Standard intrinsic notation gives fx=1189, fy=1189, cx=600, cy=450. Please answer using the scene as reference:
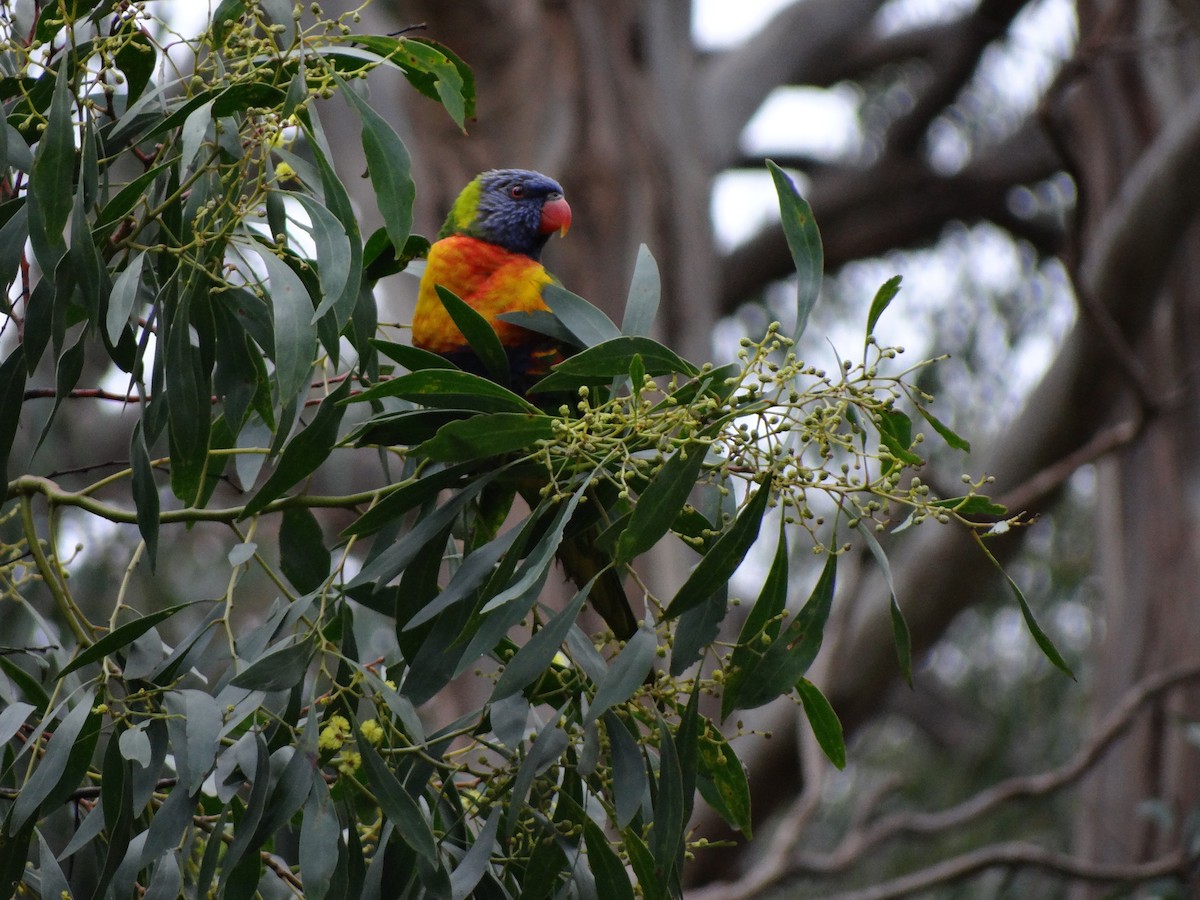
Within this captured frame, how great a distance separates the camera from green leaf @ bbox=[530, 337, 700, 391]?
40.4 inches

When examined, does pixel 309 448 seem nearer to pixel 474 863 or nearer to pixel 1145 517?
pixel 474 863

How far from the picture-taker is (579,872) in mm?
1153

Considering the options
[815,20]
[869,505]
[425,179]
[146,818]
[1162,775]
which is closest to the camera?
[869,505]

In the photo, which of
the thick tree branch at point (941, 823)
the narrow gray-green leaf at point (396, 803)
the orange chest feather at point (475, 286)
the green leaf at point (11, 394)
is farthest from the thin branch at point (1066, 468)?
the green leaf at point (11, 394)

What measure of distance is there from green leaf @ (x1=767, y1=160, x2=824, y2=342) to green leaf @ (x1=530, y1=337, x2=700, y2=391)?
12cm

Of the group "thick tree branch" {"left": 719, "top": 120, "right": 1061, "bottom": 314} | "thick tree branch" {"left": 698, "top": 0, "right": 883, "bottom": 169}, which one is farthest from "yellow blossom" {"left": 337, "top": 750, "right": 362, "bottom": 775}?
"thick tree branch" {"left": 719, "top": 120, "right": 1061, "bottom": 314}

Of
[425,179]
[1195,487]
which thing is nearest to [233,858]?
[425,179]

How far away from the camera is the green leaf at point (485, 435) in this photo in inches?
39.5

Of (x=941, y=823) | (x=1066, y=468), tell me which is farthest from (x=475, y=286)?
(x=941, y=823)

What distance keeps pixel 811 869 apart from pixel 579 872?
187 cm

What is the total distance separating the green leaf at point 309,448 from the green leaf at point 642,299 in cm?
28

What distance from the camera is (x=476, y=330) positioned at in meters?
1.16

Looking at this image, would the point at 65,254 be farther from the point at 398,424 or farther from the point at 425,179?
the point at 425,179

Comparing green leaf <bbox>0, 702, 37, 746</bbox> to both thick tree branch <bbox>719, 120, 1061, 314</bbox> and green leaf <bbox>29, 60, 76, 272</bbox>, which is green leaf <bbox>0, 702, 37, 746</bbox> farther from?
thick tree branch <bbox>719, 120, 1061, 314</bbox>
